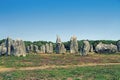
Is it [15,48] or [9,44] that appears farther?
[9,44]

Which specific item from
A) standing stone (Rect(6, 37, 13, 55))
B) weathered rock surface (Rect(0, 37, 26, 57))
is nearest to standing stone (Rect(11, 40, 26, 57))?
weathered rock surface (Rect(0, 37, 26, 57))

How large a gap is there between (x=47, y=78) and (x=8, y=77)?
378cm

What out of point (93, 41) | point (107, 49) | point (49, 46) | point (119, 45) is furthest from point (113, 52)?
point (93, 41)

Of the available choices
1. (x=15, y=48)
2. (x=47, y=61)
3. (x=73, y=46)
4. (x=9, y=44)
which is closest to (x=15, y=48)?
(x=15, y=48)

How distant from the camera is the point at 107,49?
82312 mm

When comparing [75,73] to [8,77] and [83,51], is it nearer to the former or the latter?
[8,77]

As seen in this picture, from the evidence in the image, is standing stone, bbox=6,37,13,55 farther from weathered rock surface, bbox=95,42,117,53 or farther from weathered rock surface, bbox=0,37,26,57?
weathered rock surface, bbox=95,42,117,53

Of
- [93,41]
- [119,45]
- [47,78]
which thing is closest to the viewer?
[47,78]

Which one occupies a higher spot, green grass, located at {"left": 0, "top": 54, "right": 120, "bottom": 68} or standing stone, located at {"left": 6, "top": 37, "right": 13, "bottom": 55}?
standing stone, located at {"left": 6, "top": 37, "right": 13, "bottom": 55}

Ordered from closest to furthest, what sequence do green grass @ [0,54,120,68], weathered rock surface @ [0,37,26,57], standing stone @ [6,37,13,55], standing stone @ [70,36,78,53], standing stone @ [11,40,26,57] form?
green grass @ [0,54,120,68] < standing stone @ [11,40,26,57] < weathered rock surface @ [0,37,26,57] < standing stone @ [6,37,13,55] < standing stone @ [70,36,78,53]

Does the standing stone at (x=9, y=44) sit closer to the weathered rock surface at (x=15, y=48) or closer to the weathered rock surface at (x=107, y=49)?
the weathered rock surface at (x=15, y=48)

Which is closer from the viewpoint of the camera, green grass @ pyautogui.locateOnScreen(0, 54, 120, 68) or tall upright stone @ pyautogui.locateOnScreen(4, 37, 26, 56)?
green grass @ pyautogui.locateOnScreen(0, 54, 120, 68)

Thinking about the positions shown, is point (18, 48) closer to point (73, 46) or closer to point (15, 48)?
point (15, 48)

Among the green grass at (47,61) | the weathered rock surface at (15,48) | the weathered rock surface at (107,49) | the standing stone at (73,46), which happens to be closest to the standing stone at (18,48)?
the weathered rock surface at (15,48)
